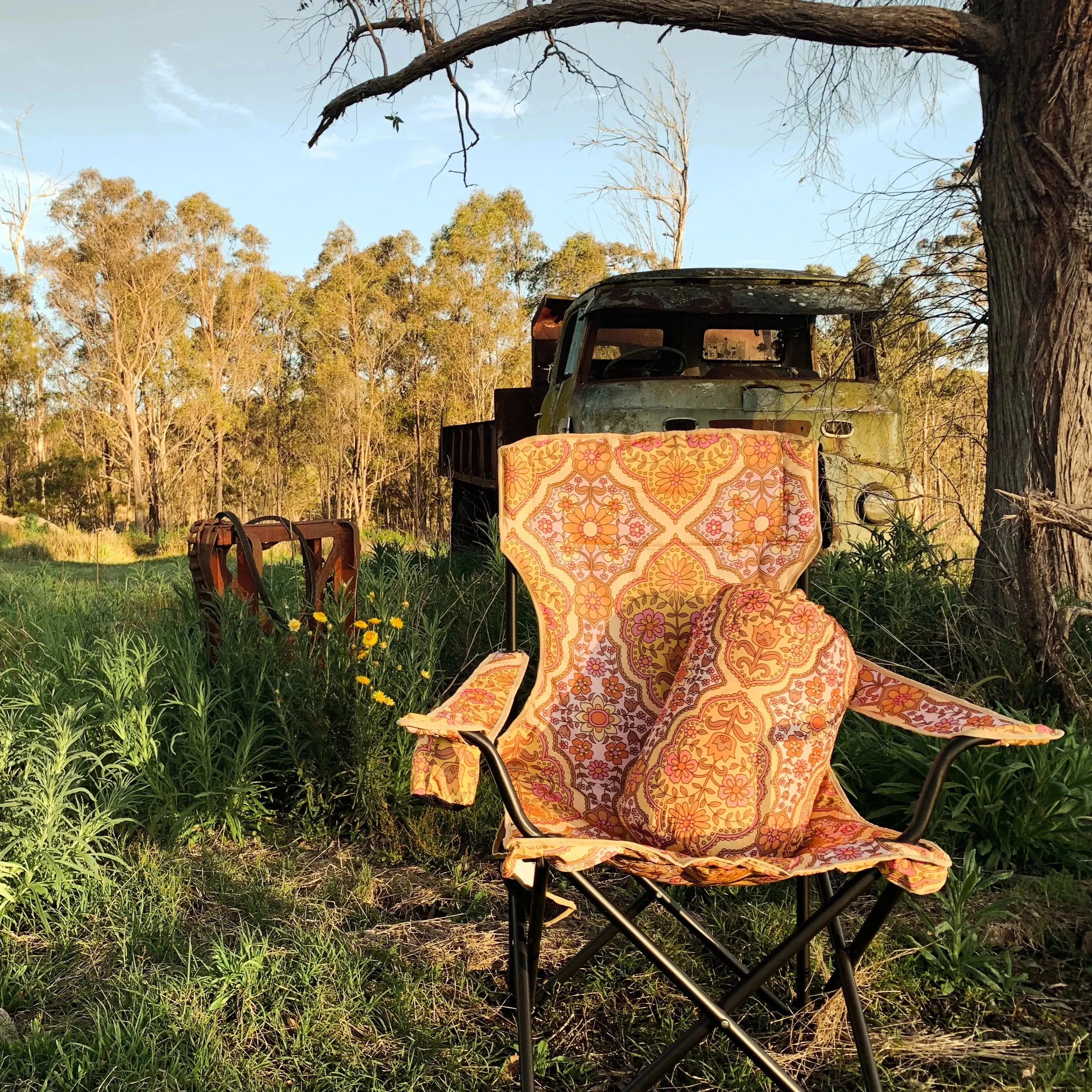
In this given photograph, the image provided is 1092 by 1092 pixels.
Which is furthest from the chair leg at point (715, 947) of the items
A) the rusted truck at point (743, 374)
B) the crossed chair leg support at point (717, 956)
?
the rusted truck at point (743, 374)

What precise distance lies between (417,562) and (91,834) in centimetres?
241

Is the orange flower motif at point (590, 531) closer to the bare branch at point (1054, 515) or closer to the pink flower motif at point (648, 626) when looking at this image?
the pink flower motif at point (648, 626)

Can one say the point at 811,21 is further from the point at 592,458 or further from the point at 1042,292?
the point at 592,458

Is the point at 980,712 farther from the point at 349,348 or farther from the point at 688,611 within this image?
the point at 349,348

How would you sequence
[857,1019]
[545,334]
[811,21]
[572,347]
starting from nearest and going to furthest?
[857,1019], [811,21], [572,347], [545,334]

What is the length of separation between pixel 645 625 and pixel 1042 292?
→ 8.11ft

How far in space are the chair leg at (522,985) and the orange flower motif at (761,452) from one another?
3.89 ft

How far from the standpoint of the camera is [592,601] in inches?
91.0

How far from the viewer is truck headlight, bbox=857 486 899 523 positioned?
441 cm

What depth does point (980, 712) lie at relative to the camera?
165cm

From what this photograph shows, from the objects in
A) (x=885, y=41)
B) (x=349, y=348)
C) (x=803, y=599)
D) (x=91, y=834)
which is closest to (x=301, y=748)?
(x=91, y=834)

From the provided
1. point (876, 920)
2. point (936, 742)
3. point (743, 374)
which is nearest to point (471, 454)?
point (743, 374)

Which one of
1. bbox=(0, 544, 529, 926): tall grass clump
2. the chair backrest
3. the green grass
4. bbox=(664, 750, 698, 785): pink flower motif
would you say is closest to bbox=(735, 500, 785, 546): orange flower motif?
the chair backrest

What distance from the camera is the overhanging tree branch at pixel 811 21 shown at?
12.3 ft
